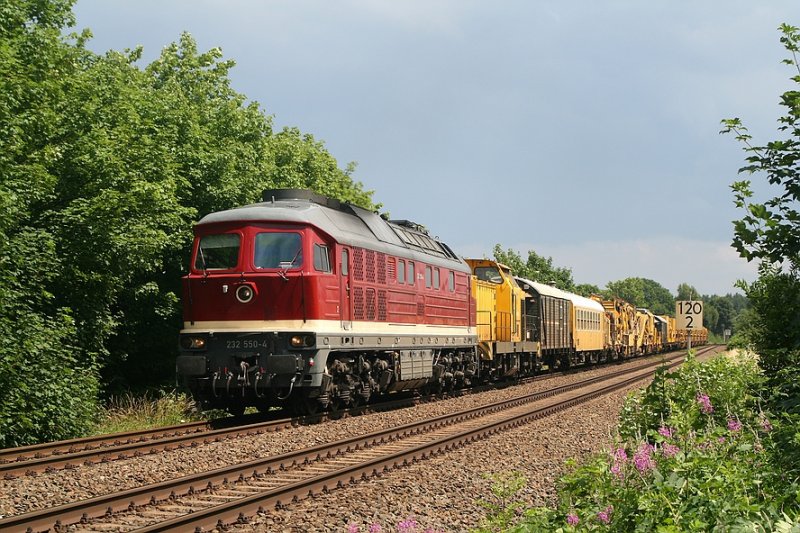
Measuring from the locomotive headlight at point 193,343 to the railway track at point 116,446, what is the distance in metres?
1.46

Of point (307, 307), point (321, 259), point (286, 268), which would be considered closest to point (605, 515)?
point (307, 307)

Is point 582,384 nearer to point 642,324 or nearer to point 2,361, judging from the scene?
point 2,361

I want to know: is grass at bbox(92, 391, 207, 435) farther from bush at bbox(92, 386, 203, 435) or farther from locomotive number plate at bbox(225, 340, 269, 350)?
locomotive number plate at bbox(225, 340, 269, 350)

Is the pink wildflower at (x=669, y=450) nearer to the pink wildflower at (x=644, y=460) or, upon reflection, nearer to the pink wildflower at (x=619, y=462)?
the pink wildflower at (x=644, y=460)

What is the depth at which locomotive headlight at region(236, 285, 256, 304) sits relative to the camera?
629 inches

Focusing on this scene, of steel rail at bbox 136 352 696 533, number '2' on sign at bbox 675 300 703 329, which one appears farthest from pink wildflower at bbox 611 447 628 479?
number '2' on sign at bbox 675 300 703 329

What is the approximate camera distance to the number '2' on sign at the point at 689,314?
24.8m

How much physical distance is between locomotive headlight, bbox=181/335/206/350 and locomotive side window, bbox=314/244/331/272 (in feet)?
8.07

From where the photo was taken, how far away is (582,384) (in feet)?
98.6

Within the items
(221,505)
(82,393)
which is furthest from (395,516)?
(82,393)

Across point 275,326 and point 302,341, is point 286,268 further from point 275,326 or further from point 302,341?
point 302,341

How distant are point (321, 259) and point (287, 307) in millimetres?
1187

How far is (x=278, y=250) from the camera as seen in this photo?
16250 mm

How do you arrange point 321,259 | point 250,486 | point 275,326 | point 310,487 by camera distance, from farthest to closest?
point 321,259, point 275,326, point 250,486, point 310,487
